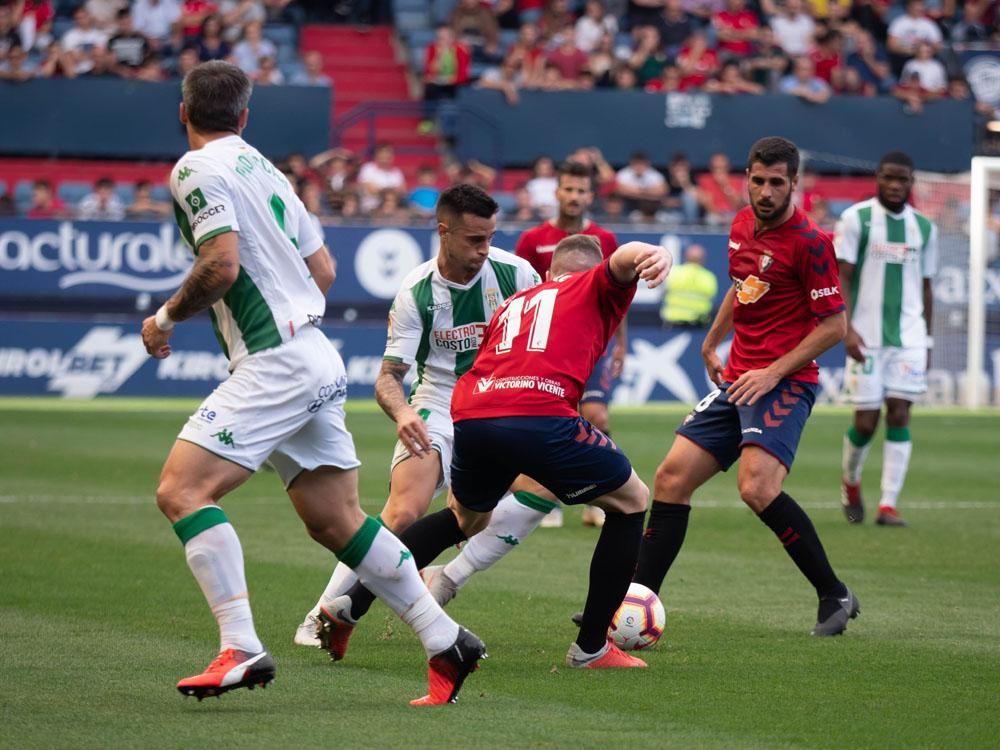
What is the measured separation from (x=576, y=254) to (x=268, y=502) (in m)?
6.71

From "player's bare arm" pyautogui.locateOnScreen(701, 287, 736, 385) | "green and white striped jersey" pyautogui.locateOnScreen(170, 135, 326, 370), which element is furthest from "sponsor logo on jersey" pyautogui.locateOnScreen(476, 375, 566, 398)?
"player's bare arm" pyautogui.locateOnScreen(701, 287, 736, 385)

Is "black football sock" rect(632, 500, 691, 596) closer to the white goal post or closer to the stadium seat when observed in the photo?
the white goal post

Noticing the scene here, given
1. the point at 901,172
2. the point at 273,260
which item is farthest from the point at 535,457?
the point at 901,172

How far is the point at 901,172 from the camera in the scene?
1157 centimetres

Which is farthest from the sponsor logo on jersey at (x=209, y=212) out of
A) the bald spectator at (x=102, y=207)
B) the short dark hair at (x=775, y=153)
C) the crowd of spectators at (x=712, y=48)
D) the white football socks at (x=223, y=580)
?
the crowd of spectators at (x=712, y=48)

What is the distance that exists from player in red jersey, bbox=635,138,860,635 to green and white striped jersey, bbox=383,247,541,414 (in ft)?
3.44

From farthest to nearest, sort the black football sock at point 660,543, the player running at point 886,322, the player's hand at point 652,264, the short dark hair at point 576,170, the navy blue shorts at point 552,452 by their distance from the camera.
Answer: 1. the player running at point 886,322
2. the short dark hair at point 576,170
3. the black football sock at point 660,543
4. the navy blue shorts at point 552,452
5. the player's hand at point 652,264

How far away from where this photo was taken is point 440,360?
7.95 meters

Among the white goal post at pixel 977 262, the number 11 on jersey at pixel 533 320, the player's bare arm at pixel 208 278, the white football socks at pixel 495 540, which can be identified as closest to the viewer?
the player's bare arm at pixel 208 278

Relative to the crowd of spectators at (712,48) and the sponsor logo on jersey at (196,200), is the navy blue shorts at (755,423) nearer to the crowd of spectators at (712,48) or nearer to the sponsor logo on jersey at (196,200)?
the sponsor logo on jersey at (196,200)

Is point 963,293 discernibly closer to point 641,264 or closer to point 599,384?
point 599,384

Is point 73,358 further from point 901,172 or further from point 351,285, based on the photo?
point 901,172

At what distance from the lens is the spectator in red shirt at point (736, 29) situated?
27.9 meters

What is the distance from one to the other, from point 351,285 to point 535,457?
16205mm
